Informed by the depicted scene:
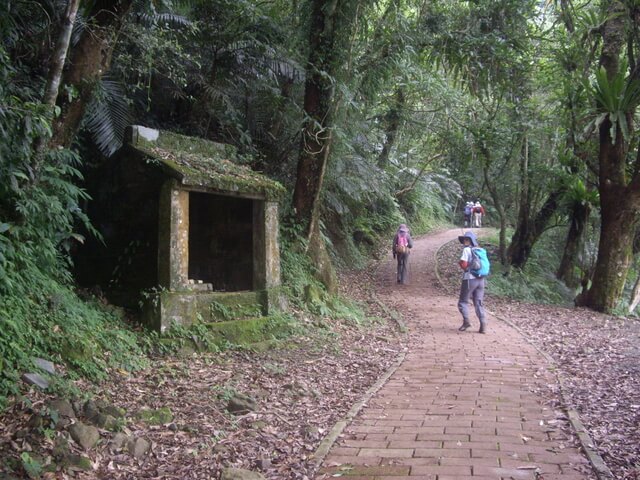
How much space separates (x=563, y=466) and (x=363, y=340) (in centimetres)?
491

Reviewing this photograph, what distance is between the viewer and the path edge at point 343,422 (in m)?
4.64

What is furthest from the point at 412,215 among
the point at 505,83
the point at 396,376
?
the point at 396,376

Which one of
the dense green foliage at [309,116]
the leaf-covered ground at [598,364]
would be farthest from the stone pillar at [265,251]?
the leaf-covered ground at [598,364]

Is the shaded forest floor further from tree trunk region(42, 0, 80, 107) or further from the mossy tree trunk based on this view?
tree trunk region(42, 0, 80, 107)

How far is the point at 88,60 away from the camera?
645 centimetres

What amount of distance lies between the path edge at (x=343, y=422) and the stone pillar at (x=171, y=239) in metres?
→ 2.71

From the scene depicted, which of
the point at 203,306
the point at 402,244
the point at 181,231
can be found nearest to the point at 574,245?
the point at 402,244

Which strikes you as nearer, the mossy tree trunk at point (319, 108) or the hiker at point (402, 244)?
the mossy tree trunk at point (319, 108)

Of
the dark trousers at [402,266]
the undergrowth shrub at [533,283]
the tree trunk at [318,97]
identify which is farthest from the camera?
the dark trousers at [402,266]

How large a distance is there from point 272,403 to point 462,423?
1889 millimetres

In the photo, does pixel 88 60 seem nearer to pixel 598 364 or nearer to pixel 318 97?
pixel 318 97

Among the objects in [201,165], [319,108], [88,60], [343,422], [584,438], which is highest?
[319,108]

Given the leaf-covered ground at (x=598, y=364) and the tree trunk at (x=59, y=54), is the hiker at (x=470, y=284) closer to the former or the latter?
the leaf-covered ground at (x=598, y=364)

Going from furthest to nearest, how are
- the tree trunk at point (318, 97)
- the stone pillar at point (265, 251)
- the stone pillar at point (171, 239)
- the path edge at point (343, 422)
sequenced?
the tree trunk at point (318, 97) → the stone pillar at point (265, 251) → the stone pillar at point (171, 239) → the path edge at point (343, 422)
